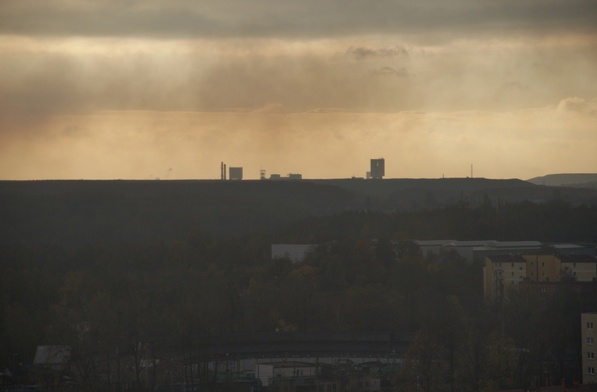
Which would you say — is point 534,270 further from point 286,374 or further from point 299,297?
point 286,374

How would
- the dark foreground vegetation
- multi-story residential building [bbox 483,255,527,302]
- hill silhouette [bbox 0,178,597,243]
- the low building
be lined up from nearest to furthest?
the dark foreground vegetation, the low building, multi-story residential building [bbox 483,255,527,302], hill silhouette [bbox 0,178,597,243]

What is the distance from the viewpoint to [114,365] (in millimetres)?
36562

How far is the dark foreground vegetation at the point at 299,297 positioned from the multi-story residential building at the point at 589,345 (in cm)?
36

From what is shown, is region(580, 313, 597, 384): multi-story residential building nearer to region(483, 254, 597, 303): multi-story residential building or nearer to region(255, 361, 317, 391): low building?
region(255, 361, 317, 391): low building

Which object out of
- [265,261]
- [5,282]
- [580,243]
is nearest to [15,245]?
[265,261]

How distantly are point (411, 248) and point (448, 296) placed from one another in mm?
11767

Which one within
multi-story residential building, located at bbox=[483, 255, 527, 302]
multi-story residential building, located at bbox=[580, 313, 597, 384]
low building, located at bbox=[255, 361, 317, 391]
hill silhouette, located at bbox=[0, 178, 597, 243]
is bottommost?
low building, located at bbox=[255, 361, 317, 391]

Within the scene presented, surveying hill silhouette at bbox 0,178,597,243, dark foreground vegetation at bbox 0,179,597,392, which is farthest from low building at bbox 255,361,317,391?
hill silhouette at bbox 0,178,597,243

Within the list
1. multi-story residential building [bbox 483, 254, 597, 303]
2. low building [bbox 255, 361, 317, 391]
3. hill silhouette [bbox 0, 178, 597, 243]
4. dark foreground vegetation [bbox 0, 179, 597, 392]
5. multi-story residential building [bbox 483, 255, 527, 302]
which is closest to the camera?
dark foreground vegetation [bbox 0, 179, 597, 392]

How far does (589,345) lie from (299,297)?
1161cm

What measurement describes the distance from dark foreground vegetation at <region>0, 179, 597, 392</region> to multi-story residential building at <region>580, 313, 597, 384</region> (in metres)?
0.36

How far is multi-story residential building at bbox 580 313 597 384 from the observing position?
119 feet

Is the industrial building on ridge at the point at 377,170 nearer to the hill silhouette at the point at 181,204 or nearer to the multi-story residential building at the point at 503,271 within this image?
the hill silhouette at the point at 181,204

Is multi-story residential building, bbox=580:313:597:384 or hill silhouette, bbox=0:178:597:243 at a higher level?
hill silhouette, bbox=0:178:597:243
